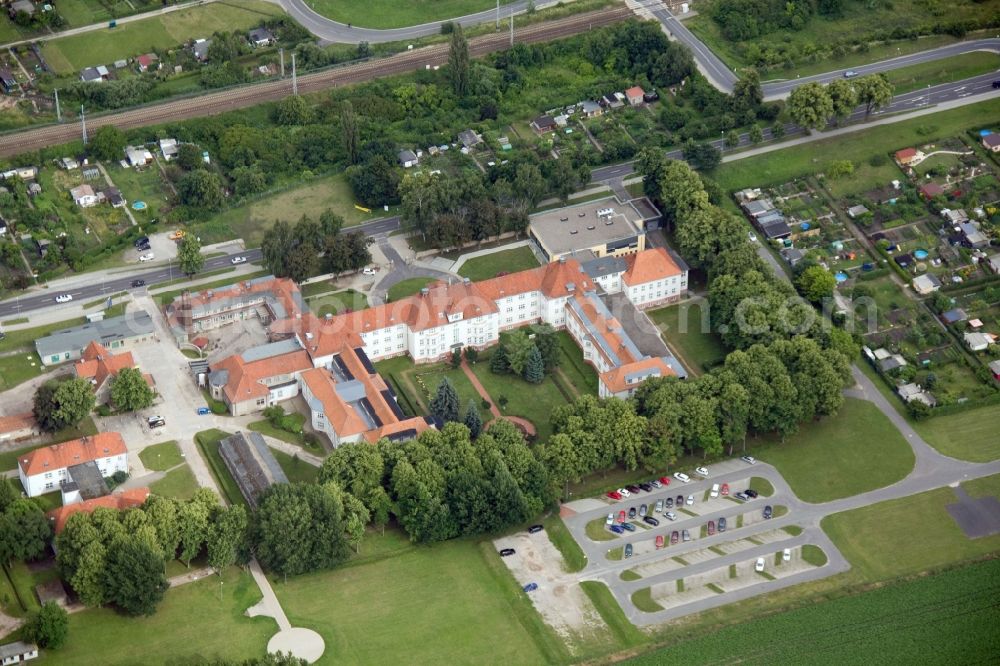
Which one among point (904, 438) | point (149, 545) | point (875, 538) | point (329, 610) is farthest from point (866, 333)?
point (149, 545)

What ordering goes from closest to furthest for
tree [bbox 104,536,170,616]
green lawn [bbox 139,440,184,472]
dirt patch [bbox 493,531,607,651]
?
tree [bbox 104,536,170,616], dirt patch [bbox 493,531,607,651], green lawn [bbox 139,440,184,472]

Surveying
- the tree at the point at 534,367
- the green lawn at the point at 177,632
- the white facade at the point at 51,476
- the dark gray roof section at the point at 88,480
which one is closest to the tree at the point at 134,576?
the green lawn at the point at 177,632

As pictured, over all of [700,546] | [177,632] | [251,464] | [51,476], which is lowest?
[700,546]

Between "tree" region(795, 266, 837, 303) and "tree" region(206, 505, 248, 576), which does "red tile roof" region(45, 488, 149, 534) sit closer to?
"tree" region(206, 505, 248, 576)

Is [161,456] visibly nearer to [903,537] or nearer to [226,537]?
[226,537]

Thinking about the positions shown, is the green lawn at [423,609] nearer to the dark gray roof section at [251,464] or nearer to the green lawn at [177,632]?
the green lawn at [177,632]

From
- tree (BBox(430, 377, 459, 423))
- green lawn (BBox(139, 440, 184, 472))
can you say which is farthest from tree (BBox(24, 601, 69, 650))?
tree (BBox(430, 377, 459, 423))

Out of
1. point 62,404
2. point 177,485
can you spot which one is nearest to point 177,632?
point 177,485
